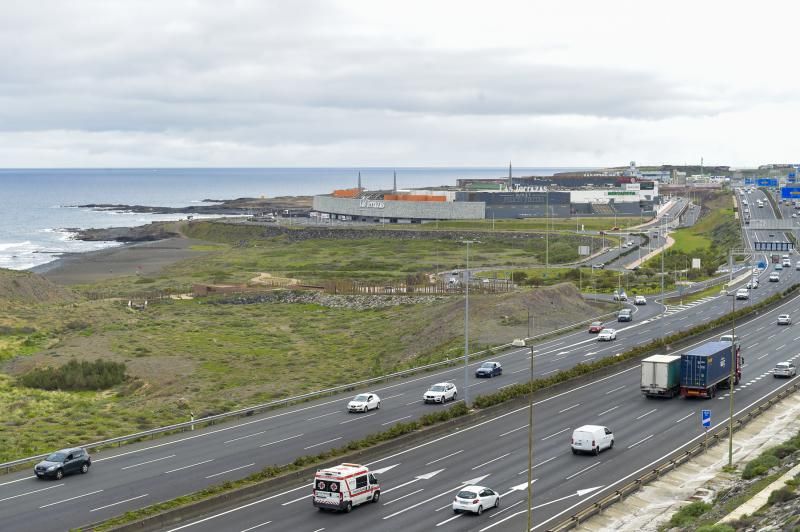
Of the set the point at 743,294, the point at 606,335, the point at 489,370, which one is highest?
the point at 489,370

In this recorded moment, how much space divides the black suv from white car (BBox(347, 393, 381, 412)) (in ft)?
59.8

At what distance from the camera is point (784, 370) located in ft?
234

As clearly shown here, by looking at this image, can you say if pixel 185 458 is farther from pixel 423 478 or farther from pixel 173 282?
pixel 173 282

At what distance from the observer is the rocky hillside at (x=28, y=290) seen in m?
119

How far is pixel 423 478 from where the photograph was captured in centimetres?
4625

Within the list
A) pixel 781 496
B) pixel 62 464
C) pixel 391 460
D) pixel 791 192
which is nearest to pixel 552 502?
pixel 781 496

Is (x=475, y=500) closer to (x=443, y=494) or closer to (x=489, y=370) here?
(x=443, y=494)

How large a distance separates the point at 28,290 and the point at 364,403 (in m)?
76.6

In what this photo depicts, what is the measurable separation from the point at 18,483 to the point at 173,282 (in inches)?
4278

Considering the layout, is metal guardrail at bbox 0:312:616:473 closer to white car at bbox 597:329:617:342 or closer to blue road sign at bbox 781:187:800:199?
white car at bbox 597:329:617:342

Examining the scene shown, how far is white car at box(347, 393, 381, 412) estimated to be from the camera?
6062cm

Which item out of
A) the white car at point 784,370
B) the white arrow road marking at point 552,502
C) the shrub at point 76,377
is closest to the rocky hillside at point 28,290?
the shrub at point 76,377

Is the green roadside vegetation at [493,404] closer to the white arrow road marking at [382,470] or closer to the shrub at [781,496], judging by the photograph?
the shrub at [781,496]

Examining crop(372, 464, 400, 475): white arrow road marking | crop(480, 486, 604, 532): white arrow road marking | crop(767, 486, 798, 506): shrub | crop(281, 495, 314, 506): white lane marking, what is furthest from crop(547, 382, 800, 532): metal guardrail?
crop(281, 495, 314, 506): white lane marking
